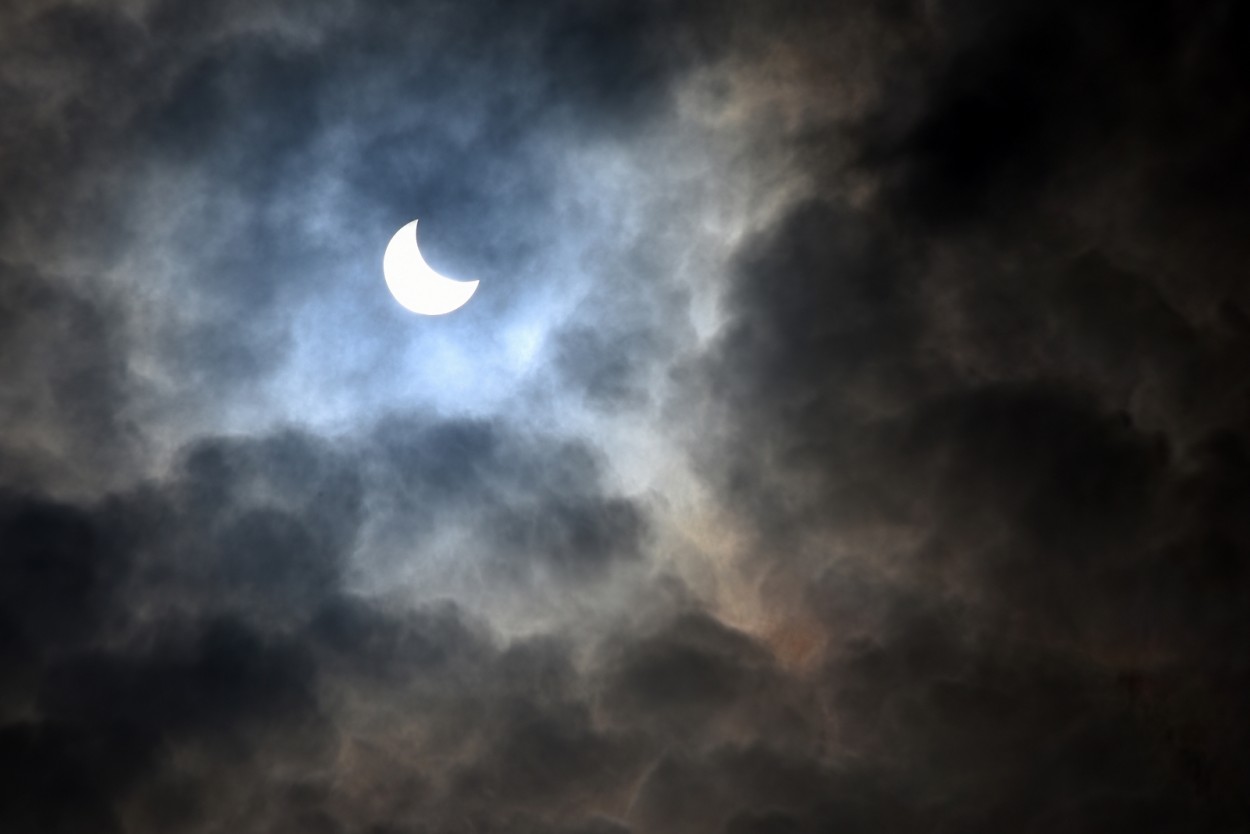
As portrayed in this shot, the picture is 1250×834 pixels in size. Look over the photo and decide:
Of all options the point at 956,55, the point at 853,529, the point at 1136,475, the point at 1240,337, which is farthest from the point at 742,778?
the point at 956,55

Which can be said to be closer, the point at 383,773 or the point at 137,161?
the point at 137,161

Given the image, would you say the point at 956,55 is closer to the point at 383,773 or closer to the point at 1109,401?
the point at 1109,401

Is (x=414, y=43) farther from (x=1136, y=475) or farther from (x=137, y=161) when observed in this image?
(x=1136, y=475)

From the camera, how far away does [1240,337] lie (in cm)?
1852

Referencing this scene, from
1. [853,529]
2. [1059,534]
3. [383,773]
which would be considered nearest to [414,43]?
[853,529]

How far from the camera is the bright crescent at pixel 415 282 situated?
18.4m

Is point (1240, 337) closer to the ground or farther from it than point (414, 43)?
closer to the ground

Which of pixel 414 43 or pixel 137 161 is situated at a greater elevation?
pixel 414 43

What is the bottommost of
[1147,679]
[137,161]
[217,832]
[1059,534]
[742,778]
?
[217,832]

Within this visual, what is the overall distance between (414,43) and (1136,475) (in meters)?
15.3

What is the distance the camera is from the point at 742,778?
63.4ft

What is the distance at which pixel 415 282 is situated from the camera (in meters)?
18.5

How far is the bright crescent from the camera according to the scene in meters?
18.4

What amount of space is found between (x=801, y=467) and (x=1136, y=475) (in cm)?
610
